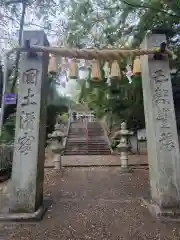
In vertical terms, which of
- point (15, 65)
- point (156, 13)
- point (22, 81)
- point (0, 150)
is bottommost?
point (0, 150)

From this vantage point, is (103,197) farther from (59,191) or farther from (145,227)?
(145,227)

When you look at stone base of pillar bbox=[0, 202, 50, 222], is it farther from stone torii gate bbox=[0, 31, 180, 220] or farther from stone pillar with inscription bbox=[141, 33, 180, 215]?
stone pillar with inscription bbox=[141, 33, 180, 215]

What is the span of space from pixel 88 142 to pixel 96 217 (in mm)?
11296

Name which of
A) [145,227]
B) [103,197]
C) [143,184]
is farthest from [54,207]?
[143,184]

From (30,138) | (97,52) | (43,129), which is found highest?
(97,52)

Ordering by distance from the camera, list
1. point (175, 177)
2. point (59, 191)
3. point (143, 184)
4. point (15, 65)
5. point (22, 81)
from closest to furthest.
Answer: point (175, 177)
point (22, 81)
point (59, 191)
point (143, 184)
point (15, 65)

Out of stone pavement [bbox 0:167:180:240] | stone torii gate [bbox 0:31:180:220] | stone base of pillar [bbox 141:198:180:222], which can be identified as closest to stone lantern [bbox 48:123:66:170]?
stone pavement [bbox 0:167:180:240]

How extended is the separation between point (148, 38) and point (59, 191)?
4308 millimetres

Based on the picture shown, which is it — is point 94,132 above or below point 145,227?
above

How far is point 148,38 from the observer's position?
4477 mm

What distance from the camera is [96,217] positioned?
3.78 m

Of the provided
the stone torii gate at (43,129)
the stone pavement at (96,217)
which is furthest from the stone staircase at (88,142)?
the stone torii gate at (43,129)

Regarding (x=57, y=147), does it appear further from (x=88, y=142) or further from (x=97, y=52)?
(x=88, y=142)

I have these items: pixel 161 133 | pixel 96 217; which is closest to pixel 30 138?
pixel 96 217
